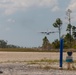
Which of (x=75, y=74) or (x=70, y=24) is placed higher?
(x=70, y=24)

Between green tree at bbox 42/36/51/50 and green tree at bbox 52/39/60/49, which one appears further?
green tree at bbox 42/36/51/50

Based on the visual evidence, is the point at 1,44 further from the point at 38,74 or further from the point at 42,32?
the point at 38,74

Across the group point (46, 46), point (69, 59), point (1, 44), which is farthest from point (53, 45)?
point (69, 59)

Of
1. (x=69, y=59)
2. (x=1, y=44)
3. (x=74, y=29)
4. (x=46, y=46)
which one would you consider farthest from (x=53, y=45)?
(x=69, y=59)

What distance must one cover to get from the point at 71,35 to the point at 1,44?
33.4 metres

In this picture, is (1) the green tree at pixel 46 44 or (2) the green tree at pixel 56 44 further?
(1) the green tree at pixel 46 44

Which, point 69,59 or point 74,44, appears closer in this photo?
point 69,59

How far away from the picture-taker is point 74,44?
77938mm

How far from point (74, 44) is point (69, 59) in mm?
57495

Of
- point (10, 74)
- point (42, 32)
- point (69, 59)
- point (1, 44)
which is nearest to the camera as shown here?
point (10, 74)

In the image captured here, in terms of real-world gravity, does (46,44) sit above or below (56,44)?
above

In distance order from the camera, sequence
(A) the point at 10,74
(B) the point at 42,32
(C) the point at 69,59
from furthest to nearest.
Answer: (B) the point at 42,32 < (C) the point at 69,59 < (A) the point at 10,74

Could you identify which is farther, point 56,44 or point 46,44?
point 46,44

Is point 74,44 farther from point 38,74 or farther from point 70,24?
point 38,74
